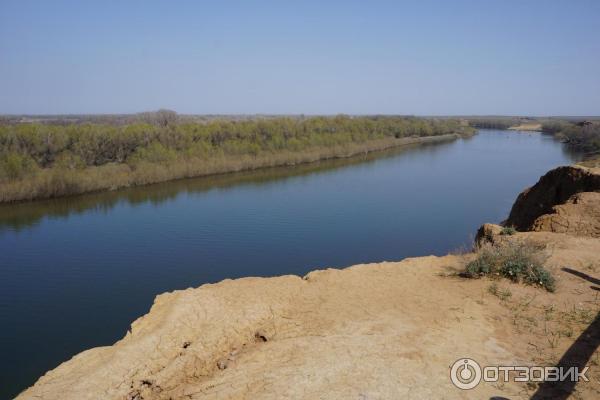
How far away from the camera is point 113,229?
2436 cm

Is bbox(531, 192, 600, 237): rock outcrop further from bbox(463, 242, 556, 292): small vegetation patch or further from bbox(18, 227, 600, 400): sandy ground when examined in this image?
bbox(463, 242, 556, 292): small vegetation patch

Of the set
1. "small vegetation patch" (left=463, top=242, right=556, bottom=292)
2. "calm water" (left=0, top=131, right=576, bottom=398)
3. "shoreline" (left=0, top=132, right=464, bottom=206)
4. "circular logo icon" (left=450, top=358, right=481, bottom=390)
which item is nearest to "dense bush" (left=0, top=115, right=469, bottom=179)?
"shoreline" (left=0, top=132, right=464, bottom=206)

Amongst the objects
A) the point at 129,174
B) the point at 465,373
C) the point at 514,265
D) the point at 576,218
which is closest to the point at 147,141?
the point at 129,174

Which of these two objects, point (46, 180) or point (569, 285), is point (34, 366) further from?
point (46, 180)

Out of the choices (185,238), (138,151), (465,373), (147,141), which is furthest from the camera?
(147,141)

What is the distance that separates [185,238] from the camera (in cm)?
2212

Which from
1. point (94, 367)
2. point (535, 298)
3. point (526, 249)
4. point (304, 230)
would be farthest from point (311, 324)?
point (304, 230)

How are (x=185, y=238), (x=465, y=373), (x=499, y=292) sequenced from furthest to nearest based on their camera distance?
(x=185, y=238)
(x=499, y=292)
(x=465, y=373)

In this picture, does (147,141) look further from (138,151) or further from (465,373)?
(465,373)

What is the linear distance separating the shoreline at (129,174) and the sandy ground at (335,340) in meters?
27.5

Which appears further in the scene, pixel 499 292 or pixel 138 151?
pixel 138 151

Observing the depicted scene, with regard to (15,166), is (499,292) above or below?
below

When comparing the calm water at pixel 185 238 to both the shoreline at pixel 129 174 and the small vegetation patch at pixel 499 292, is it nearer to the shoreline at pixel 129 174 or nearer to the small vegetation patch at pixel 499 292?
the shoreline at pixel 129 174

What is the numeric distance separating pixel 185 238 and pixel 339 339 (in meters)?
17.0
